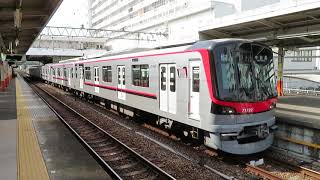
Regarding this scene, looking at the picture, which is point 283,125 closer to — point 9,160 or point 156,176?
point 156,176

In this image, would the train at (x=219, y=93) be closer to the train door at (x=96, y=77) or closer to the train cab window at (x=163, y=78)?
the train cab window at (x=163, y=78)

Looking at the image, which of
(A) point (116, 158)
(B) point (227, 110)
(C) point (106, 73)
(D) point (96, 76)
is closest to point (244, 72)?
(B) point (227, 110)

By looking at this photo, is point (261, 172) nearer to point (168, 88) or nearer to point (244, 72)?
point (244, 72)

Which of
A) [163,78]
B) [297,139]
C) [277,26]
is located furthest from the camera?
[277,26]

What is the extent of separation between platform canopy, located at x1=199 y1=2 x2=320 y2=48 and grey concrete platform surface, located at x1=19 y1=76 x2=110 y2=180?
26.5 feet

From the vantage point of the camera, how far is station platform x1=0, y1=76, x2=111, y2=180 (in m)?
7.05

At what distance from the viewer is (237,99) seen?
8.41 meters

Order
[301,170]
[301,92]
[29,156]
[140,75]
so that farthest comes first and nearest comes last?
[301,92] < [140,75] < [29,156] < [301,170]

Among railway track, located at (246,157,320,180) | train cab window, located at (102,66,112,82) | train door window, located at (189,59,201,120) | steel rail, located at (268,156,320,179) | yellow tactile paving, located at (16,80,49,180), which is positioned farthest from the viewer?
train cab window, located at (102,66,112,82)

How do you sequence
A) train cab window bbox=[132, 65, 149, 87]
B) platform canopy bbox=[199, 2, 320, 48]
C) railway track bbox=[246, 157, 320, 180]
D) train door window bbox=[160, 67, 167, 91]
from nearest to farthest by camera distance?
railway track bbox=[246, 157, 320, 180] → train door window bbox=[160, 67, 167, 91] → train cab window bbox=[132, 65, 149, 87] → platform canopy bbox=[199, 2, 320, 48]

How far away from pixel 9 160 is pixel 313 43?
14406 millimetres

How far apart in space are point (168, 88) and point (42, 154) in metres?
3.84

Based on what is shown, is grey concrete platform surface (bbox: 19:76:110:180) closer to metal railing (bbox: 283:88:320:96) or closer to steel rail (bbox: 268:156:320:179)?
steel rail (bbox: 268:156:320:179)

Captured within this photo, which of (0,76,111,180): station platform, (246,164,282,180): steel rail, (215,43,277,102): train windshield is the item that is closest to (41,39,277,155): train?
(215,43,277,102): train windshield
